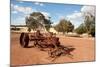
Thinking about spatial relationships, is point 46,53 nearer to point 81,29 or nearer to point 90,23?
point 81,29

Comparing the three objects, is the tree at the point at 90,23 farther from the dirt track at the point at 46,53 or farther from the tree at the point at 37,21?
the tree at the point at 37,21

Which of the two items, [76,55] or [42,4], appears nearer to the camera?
[42,4]

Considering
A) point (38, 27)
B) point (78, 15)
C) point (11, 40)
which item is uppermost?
point (78, 15)

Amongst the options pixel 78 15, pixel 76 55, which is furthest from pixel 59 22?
pixel 76 55

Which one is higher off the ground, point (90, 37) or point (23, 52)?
point (90, 37)

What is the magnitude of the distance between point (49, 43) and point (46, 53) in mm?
138

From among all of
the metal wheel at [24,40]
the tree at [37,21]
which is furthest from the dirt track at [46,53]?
the tree at [37,21]

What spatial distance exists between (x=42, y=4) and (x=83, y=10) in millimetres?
615

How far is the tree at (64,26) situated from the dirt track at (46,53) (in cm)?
11

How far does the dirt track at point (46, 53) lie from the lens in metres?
2.42
